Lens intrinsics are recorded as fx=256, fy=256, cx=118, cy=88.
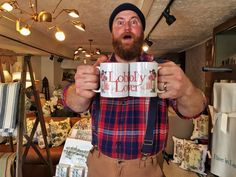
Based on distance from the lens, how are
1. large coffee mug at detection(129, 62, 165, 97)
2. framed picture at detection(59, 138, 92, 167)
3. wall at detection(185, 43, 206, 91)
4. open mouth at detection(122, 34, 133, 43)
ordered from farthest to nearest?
wall at detection(185, 43, 206, 91), framed picture at detection(59, 138, 92, 167), open mouth at detection(122, 34, 133, 43), large coffee mug at detection(129, 62, 165, 97)

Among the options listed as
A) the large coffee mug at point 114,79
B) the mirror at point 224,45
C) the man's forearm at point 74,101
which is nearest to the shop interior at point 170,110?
the mirror at point 224,45

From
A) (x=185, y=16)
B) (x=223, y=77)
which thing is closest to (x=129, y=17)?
(x=223, y=77)

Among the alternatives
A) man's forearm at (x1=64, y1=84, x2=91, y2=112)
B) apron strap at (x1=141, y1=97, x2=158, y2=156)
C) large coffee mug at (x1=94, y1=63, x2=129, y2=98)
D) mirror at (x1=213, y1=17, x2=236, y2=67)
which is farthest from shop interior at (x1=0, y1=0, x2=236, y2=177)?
large coffee mug at (x1=94, y1=63, x2=129, y2=98)

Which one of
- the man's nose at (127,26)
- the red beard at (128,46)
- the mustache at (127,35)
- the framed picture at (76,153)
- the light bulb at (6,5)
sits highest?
the light bulb at (6,5)

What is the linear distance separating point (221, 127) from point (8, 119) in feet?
4.46

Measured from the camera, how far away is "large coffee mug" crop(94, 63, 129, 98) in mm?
721

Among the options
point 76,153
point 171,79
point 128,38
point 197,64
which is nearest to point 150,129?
point 171,79

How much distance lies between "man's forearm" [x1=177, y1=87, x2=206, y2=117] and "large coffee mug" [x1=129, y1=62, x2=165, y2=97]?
0.14 metres

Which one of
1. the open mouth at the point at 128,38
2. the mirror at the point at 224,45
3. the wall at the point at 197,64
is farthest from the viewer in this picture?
the wall at the point at 197,64

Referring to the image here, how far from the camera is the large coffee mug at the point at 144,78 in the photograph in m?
0.72

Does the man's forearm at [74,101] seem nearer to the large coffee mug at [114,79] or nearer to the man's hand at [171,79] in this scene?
the large coffee mug at [114,79]

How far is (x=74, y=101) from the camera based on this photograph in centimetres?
88

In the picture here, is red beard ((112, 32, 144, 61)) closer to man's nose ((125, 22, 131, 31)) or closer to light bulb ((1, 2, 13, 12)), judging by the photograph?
man's nose ((125, 22, 131, 31))

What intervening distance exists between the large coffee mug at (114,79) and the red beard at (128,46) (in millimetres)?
150
